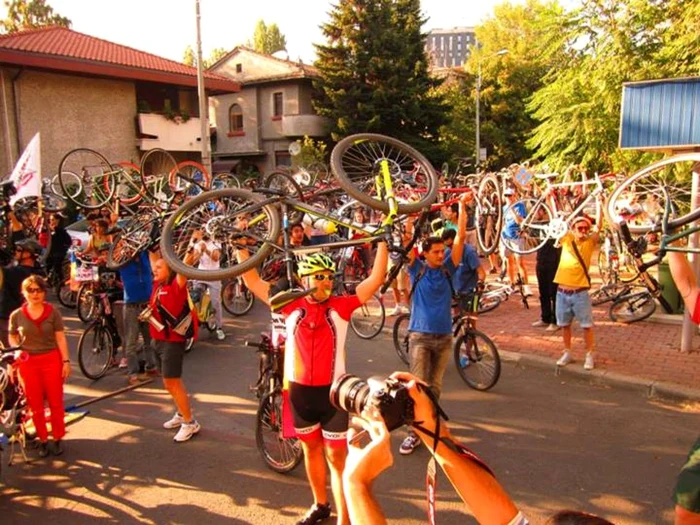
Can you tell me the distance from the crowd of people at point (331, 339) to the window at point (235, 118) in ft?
80.2

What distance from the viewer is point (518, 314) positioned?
9789mm

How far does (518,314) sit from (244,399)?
5.60 m

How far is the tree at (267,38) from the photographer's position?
7081 cm

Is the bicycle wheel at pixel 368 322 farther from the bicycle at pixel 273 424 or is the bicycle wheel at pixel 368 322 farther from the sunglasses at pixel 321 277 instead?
the sunglasses at pixel 321 277

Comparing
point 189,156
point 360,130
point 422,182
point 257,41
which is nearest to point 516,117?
point 360,130


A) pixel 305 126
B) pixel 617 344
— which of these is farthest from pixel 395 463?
pixel 305 126

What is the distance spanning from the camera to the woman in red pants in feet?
16.6

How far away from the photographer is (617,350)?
7.55m

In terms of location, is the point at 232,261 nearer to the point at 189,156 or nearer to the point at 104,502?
the point at 104,502

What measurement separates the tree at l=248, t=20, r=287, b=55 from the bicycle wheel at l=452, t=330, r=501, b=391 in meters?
70.6

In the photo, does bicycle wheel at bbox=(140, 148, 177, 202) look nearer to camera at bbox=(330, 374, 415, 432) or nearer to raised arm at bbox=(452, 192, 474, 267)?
raised arm at bbox=(452, 192, 474, 267)

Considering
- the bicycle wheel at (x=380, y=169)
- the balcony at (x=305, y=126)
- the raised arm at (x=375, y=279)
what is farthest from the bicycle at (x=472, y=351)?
the balcony at (x=305, y=126)

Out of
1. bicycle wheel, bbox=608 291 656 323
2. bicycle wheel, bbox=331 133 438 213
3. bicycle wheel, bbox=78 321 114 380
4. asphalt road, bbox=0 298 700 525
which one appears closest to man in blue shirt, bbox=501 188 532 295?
bicycle wheel, bbox=608 291 656 323

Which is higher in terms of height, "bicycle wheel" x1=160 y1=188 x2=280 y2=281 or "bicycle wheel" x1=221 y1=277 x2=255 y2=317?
"bicycle wheel" x1=160 y1=188 x2=280 y2=281
